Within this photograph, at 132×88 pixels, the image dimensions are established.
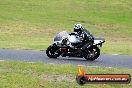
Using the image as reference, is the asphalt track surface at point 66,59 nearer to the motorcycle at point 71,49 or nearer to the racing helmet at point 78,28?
the motorcycle at point 71,49

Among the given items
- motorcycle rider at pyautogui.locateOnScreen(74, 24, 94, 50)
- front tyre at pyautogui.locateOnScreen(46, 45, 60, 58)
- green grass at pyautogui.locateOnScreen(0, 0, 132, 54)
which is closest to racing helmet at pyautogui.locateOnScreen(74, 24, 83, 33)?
motorcycle rider at pyautogui.locateOnScreen(74, 24, 94, 50)

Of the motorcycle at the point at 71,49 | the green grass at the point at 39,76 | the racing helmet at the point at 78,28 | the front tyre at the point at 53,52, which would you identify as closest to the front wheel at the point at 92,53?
the motorcycle at the point at 71,49

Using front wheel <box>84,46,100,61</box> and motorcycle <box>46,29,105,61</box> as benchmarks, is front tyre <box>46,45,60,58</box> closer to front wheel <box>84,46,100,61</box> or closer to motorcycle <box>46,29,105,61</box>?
motorcycle <box>46,29,105,61</box>

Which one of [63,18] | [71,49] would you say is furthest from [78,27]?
[63,18]

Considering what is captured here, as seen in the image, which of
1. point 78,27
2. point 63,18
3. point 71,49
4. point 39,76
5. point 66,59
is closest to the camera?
point 39,76

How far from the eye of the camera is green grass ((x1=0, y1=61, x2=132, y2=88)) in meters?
11.4

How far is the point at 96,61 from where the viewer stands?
18.0 meters

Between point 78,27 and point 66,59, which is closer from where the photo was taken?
point 78,27

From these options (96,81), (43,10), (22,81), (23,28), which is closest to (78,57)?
(22,81)

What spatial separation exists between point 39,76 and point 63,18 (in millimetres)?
35713

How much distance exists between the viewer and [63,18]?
48156 millimetres

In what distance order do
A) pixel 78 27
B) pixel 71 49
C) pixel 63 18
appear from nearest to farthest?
1. pixel 78 27
2. pixel 71 49
3. pixel 63 18

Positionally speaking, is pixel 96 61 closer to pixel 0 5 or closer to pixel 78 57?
pixel 78 57

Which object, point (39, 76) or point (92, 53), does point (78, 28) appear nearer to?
point (92, 53)
